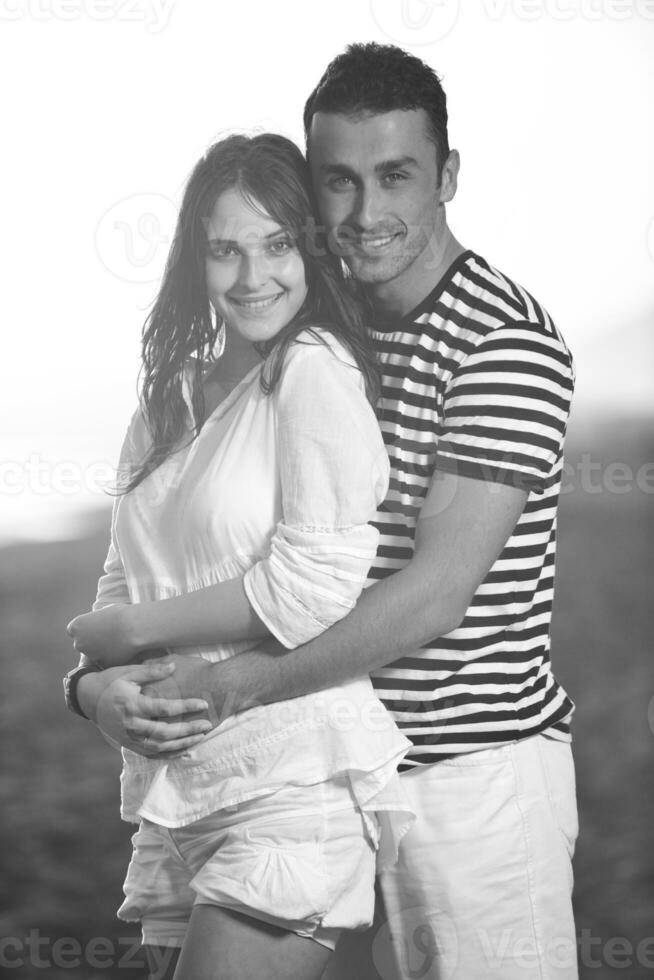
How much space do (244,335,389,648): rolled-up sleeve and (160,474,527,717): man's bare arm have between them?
0.09ft

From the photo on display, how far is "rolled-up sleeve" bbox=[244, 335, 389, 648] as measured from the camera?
1.12 meters

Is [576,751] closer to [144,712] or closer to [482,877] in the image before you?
[482,877]

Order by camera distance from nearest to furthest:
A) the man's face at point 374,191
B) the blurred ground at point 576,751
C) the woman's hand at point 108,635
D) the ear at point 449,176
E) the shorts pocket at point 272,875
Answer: the shorts pocket at point 272,875, the woman's hand at point 108,635, the man's face at point 374,191, the ear at point 449,176, the blurred ground at point 576,751

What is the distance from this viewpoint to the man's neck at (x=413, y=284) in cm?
134

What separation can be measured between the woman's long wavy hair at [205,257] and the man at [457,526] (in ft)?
0.15

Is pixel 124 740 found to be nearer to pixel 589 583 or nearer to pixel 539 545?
pixel 539 545

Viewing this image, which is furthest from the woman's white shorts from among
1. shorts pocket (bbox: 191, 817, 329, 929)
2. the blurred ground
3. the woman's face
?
the blurred ground

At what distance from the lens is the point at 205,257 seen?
1.28 metres

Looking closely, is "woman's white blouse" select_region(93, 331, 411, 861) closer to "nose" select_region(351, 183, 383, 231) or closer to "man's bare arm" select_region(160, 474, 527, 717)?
"man's bare arm" select_region(160, 474, 527, 717)

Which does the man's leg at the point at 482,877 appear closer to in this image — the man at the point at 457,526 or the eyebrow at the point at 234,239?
the man at the point at 457,526

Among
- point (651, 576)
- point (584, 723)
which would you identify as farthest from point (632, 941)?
point (651, 576)

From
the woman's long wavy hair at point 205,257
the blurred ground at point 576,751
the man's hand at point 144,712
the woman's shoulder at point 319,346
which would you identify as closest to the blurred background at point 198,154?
the blurred ground at point 576,751

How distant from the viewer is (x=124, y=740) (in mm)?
1211

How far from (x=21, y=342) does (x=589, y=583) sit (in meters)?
1.72
